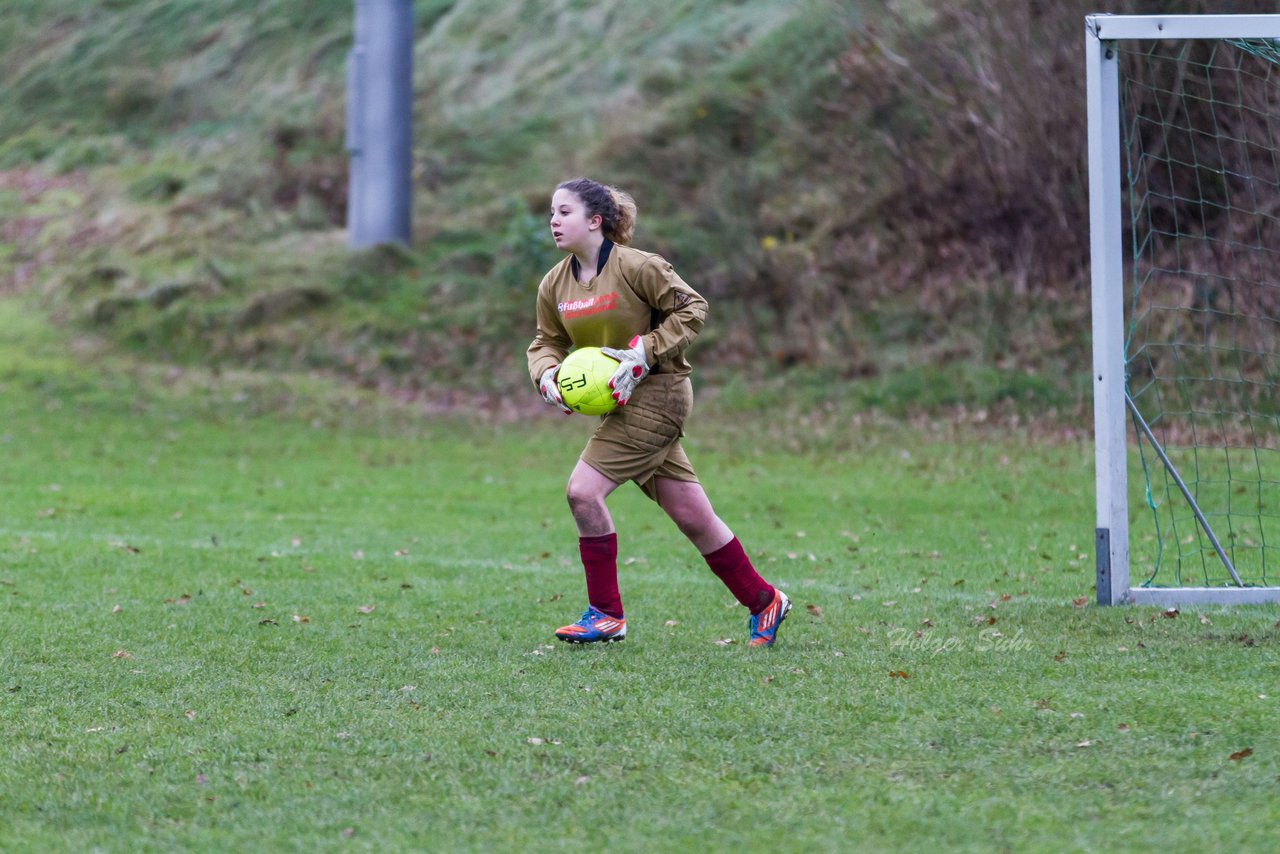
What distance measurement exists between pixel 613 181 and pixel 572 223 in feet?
59.0

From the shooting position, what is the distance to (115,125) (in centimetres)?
3025

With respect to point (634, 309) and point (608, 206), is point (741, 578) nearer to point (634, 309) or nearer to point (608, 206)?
point (634, 309)

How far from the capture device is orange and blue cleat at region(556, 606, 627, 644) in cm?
615

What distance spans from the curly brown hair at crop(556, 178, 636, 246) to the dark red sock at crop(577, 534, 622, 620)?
1.26 meters

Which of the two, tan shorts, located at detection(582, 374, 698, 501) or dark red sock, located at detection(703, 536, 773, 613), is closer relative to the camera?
tan shorts, located at detection(582, 374, 698, 501)

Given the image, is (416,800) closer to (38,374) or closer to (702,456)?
(702,456)

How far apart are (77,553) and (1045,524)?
6.40 m

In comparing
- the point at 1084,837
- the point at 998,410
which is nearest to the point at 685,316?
the point at 1084,837

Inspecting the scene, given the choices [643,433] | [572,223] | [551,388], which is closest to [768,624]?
[643,433]

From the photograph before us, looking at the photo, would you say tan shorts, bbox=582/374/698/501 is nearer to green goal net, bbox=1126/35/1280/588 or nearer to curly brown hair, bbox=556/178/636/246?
curly brown hair, bbox=556/178/636/246

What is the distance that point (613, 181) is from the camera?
77.7 ft

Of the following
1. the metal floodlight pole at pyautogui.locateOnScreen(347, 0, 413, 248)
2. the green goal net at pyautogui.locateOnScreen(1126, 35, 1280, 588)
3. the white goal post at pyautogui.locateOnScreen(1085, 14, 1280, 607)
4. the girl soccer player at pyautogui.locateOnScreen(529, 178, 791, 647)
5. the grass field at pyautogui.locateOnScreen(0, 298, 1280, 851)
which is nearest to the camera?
the grass field at pyautogui.locateOnScreen(0, 298, 1280, 851)

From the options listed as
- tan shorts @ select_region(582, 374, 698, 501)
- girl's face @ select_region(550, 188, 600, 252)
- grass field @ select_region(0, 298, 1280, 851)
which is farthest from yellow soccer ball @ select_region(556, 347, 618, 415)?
grass field @ select_region(0, 298, 1280, 851)

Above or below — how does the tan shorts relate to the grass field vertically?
above
